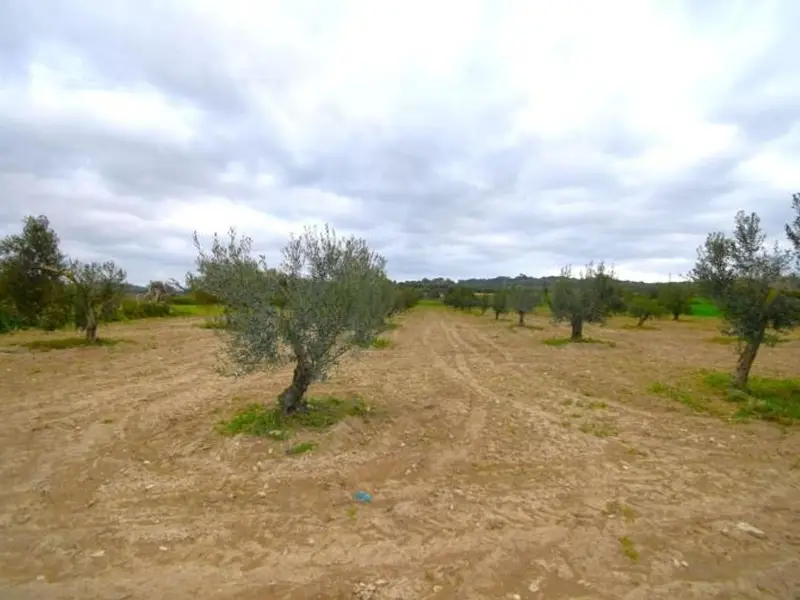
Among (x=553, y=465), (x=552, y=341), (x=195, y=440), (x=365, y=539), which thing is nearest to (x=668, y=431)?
(x=553, y=465)

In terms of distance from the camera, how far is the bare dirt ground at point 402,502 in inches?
186

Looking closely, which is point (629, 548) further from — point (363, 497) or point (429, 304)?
point (429, 304)

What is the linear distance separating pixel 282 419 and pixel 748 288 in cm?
1334

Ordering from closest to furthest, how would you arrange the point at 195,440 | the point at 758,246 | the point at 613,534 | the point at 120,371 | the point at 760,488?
the point at 613,534 < the point at 760,488 < the point at 195,440 < the point at 758,246 < the point at 120,371

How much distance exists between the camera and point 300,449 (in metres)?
8.02

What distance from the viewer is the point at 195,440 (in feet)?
28.6

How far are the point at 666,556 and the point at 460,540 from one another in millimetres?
2186

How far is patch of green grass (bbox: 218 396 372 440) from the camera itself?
884 centimetres

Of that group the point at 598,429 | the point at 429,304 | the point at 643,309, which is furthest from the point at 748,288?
the point at 429,304

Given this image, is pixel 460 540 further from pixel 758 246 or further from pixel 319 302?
pixel 758 246

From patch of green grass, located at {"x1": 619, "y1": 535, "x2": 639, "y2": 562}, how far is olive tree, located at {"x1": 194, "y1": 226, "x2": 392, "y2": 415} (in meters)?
5.67

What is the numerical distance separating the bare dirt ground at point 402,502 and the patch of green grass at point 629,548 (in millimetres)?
29

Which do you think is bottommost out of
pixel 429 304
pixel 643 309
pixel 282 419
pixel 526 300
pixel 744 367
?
pixel 282 419

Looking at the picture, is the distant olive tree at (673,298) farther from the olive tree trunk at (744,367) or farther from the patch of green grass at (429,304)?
the olive tree trunk at (744,367)
